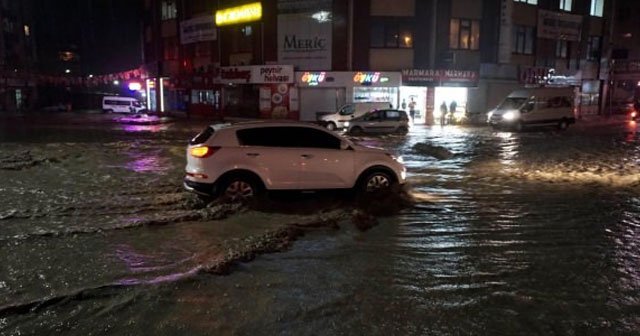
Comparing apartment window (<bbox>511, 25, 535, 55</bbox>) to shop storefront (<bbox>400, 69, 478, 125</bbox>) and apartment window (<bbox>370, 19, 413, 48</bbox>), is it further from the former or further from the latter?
apartment window (<bbox>370, 19, 413, 48</bbox>)

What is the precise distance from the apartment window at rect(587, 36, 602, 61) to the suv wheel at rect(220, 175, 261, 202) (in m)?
43.1

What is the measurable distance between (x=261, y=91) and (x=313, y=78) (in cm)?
408

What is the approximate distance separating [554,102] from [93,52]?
2124 inches

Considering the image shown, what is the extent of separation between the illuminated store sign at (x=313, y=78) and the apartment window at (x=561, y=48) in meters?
19.4

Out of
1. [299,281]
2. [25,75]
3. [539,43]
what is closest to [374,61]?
[539,43]

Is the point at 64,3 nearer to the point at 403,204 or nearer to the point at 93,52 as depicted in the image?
the point at 93,52

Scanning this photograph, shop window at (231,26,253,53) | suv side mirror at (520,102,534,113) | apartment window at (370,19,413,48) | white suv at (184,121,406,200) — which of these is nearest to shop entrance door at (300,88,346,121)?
apartment window at (370,19,413,48)

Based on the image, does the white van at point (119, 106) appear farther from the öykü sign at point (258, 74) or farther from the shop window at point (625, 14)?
the shop window at point (625, 14)

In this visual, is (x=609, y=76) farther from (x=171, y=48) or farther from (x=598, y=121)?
(x=171, y=48)

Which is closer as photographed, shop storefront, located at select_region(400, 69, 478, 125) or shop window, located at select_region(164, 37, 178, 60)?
shop storefront, located at select_region(400, 69, 478, 125)

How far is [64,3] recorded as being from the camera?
2542 inches

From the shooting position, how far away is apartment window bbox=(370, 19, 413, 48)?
35.0 m

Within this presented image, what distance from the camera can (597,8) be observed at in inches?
1788

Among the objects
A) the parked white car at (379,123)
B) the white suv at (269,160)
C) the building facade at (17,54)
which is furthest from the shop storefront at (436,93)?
the building facade at (17,54)
